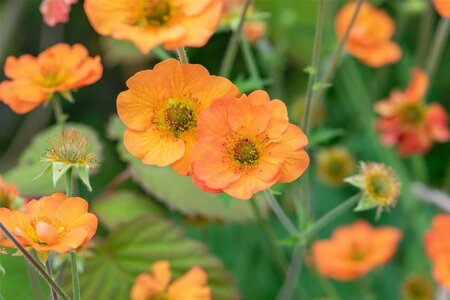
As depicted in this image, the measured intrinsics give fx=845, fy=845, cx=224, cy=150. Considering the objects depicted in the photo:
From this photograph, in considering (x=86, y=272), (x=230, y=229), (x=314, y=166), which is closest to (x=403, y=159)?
(x=314, y=166)

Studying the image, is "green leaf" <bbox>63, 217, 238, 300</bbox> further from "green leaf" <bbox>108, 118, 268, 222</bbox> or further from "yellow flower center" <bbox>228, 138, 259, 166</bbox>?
"yellow flower center" <bbox>228, 138, 259, 166</bbox>

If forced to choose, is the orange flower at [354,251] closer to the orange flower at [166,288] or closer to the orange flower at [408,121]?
the orange flower at [408,121]

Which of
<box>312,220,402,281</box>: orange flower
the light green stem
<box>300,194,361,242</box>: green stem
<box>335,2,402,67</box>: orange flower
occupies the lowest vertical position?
<box>312,220,402,281</box>: orange flower

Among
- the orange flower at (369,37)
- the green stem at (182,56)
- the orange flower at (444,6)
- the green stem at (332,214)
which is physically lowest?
the orange flower at (369,37)

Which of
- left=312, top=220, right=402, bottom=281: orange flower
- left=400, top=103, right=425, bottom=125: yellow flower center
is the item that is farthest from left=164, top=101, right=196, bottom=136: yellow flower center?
left=400, top=103, right=425, bottom=125: yellow flower center

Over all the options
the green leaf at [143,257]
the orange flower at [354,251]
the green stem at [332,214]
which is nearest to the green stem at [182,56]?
the green stem at [332,214]

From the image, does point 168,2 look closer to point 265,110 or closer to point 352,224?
point 265,110
